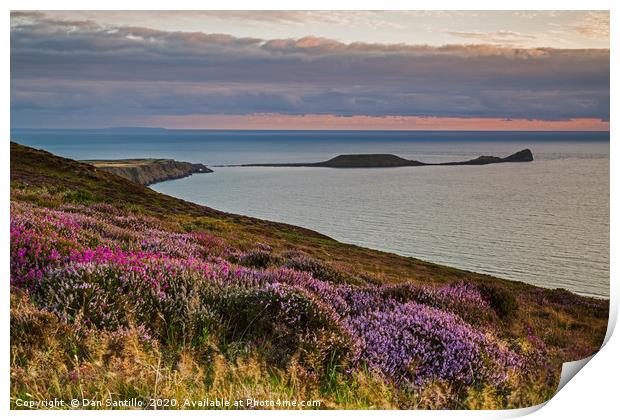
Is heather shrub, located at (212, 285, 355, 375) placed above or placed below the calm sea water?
below

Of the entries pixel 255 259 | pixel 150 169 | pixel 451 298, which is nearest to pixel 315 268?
pixel 255 259

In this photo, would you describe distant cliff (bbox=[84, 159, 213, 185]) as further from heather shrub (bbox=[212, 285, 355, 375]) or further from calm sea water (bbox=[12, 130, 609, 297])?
heather shrub (bbox=[212, 285, 355, 375])

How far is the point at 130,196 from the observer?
34.6 ft

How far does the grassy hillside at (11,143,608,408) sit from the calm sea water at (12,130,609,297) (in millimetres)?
408

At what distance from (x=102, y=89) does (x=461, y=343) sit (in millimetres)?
6257

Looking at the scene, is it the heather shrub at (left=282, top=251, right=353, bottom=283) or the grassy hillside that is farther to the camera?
the heather shrub at (left=282, top=251, right=353, bottom=283)

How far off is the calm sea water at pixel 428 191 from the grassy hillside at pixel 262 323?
408 mm

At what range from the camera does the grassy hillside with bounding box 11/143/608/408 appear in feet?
24.0

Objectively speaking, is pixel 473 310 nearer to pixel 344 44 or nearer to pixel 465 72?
pixel 465 72

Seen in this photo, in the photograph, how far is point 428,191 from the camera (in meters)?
10.6

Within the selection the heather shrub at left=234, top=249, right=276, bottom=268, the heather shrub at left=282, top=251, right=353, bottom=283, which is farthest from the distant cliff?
the heather shrub at left=282, top=251, right=353, bottom=283

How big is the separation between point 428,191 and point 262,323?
4181 mm

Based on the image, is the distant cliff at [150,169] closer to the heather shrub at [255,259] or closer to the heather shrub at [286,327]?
the heather shrub at [255,259]

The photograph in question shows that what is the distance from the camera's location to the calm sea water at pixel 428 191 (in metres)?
9.54
